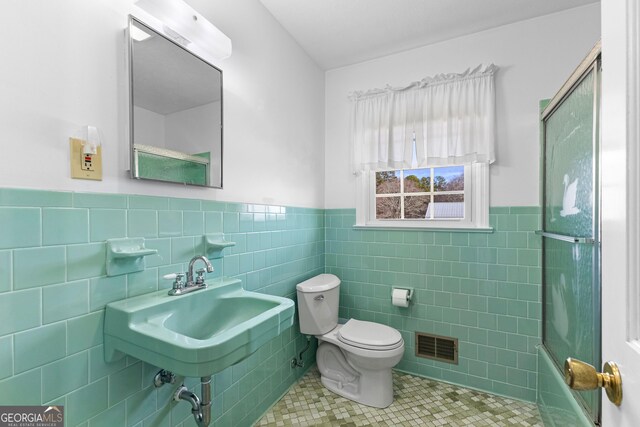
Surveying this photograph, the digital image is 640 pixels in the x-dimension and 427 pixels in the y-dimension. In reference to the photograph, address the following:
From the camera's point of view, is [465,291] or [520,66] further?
[465,291]

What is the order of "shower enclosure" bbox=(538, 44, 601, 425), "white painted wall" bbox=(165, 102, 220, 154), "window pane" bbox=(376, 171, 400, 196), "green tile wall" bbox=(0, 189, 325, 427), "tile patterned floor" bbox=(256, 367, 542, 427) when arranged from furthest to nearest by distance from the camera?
"window pane" bbox=(376, 171, 400, 196)
"tile patterned floor" bbox=(256, 367, 542, 427)
"white painted wall" bbox=(165, 102, 220, 154)
"shower enclosure" bbox=(538, 44, 601, 425)
"green tile wall" bbox=(0, 189, 325, 427)

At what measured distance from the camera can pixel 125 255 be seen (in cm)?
103

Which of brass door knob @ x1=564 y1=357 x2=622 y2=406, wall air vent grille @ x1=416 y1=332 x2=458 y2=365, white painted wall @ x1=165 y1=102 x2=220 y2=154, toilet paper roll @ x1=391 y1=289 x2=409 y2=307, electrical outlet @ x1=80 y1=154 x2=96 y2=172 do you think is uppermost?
white painted wall @ x1=165 y1=102 x2=220 y2=154

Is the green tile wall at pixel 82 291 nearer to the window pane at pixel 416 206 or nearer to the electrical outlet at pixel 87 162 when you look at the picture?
the electrical outlet at pixel 87 162

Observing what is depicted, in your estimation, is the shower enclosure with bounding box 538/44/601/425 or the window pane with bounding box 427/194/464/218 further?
the window pane with bounding box 427/194/464/218

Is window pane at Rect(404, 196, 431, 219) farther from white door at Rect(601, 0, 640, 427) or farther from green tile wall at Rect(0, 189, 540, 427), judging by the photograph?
white door at Rect(601, 0, 640, 427)

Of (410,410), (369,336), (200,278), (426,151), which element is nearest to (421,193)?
(426,151)

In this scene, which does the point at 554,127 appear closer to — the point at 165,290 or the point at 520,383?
the point at 520,383

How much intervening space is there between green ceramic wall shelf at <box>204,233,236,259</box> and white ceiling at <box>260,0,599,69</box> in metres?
1.52

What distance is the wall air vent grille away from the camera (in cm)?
217

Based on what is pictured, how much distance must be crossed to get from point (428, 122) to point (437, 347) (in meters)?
1.72

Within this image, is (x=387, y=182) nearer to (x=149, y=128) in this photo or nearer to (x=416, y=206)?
(x=416, y=206)

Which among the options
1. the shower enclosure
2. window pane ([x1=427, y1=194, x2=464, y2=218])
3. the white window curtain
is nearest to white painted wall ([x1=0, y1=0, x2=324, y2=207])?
the white window curtain

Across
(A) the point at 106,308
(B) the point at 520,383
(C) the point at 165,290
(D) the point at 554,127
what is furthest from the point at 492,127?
(A) the point at 106,308
